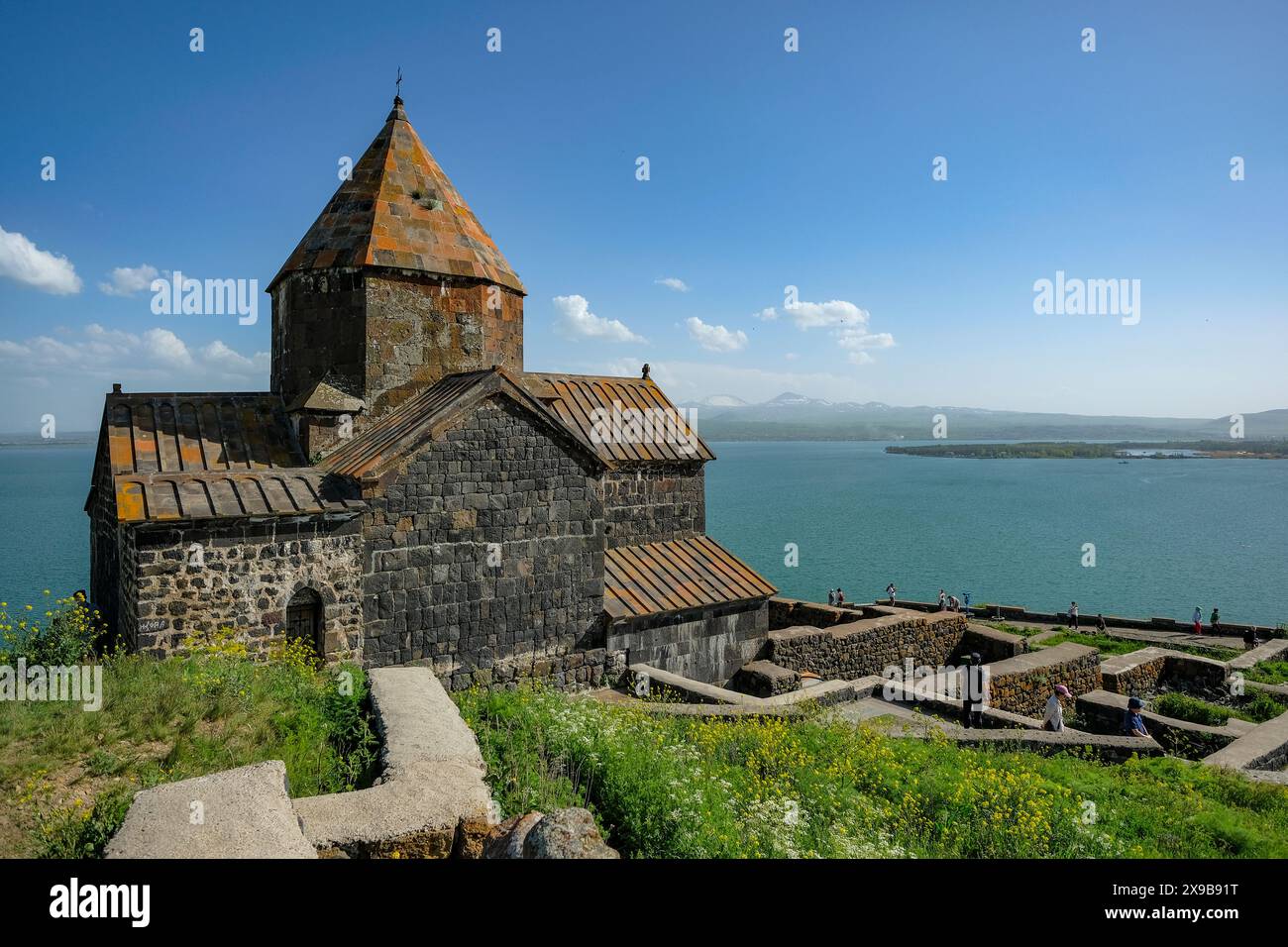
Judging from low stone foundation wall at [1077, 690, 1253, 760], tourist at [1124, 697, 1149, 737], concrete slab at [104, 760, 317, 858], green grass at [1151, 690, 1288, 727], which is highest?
concrete slab at [104, 760, 317, 858]

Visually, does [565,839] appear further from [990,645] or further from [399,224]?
[990,645]

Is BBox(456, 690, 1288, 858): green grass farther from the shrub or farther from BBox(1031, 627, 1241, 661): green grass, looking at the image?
BBox(1031, 627, 1241, 661): green grass

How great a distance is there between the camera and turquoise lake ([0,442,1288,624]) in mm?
41312

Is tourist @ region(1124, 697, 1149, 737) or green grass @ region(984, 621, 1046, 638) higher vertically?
tourist @ region(1124, 697, 1149, 737)

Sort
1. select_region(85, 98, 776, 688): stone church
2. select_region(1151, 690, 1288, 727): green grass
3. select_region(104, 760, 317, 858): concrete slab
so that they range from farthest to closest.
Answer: select_region(1151, 690, 1288, 727): green grass
select_region(85, 98, 776, 688): stone church
select_region(104, 760, 317, 858): concrete slab

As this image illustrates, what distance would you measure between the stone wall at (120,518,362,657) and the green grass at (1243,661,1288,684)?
1807 centimetres

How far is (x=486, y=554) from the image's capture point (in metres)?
10.2

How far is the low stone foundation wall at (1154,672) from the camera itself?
15484mm

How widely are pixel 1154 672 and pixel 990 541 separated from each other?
48.9m

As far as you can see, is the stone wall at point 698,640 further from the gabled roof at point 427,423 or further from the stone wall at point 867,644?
the gabled roof at point 427,423

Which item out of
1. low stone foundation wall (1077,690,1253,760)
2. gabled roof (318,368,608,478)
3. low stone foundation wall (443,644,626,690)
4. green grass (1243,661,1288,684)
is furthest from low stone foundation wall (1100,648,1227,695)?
gabled roof (318,368,608,478)

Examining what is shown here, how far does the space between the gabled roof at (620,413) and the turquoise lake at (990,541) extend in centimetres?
2694
